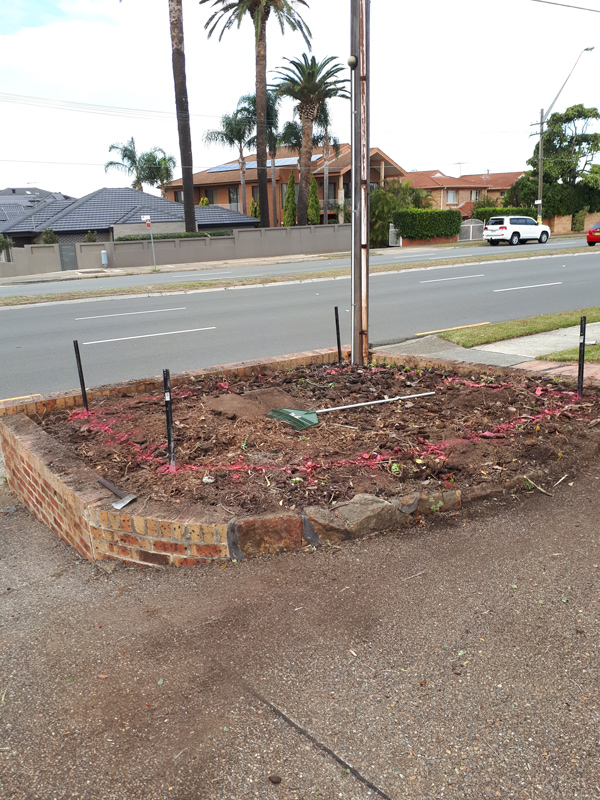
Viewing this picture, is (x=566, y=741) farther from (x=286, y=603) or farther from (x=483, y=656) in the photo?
(x=286, y=603)

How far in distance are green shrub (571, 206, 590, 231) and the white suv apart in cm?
1885

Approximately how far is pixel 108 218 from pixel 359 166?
39252 mm

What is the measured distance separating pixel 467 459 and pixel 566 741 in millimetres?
2211

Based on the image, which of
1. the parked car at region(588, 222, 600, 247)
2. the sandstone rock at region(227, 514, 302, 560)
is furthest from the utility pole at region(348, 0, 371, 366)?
the parked car at region(588, 222, 600, 247)

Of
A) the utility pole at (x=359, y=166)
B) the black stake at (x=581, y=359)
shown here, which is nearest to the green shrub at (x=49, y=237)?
the utility pole at (x=359, y=166)

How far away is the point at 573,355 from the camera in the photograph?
25.3 ft

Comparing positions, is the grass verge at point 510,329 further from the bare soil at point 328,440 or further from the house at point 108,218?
the house at point 108,218

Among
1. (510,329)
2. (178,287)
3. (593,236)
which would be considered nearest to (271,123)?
(593,236)

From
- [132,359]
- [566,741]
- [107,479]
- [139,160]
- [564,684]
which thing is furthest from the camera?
[139,160]

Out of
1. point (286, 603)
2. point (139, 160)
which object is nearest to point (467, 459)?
point (286, 603)

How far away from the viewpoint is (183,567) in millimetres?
3586

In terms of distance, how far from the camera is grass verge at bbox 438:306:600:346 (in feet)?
31.2

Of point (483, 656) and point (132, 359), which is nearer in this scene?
point (483, 656)

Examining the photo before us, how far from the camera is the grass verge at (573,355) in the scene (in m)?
7.41
